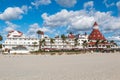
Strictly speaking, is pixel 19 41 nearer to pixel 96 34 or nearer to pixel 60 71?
pixel 96 34

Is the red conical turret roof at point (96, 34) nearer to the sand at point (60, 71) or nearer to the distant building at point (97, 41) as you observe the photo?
the distant building at point (97, 41)

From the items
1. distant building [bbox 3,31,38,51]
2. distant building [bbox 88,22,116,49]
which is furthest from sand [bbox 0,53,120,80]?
distant building [bbox 88,22,116,49]

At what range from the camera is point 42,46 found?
114438mm

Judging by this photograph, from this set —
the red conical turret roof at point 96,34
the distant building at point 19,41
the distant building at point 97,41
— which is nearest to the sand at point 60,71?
the distant building at point 19,41

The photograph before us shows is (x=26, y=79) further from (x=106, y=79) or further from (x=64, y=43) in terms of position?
(x=64, y=43)

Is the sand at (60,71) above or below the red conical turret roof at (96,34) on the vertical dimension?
below

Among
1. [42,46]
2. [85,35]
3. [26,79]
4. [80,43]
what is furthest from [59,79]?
[85,35]

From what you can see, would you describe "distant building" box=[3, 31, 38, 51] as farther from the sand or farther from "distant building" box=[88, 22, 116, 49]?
the sand

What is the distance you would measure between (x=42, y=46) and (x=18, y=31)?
18.6 m

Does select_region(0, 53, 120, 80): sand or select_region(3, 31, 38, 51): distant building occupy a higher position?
select_region(3, 31, 38, 51): distant building

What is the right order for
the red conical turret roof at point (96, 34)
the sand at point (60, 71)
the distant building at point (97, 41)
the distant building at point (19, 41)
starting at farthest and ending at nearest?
the red conical turret roof at point (96, 34) < the distant building at point (97, 41) < the distant building at point (19, 41) < the sand at point (60, 71)

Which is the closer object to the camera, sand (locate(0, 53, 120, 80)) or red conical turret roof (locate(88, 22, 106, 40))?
sand (locate(0, 53, 120, 80))

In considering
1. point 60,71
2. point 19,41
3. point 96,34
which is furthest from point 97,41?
point 60,71

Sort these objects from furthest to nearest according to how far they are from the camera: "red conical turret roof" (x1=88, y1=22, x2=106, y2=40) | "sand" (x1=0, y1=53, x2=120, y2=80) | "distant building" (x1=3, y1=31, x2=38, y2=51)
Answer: "red conical turret roof" (x1=88, y1=22, x2=106, y2=40)
"distant building" (x1=3, y1=31, x2=38, y2=51)
"sand" (x1=0, y1=53, x2=120, y2=80)
